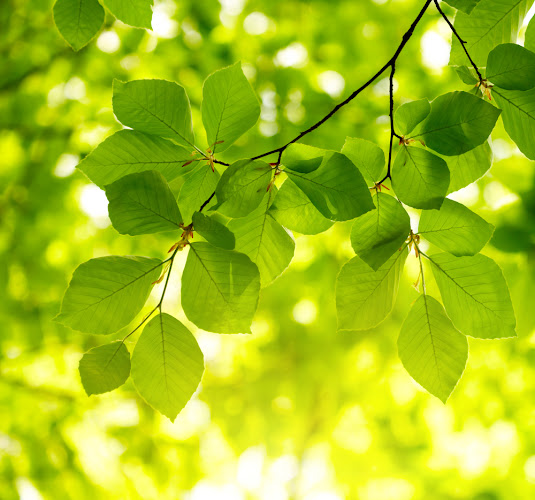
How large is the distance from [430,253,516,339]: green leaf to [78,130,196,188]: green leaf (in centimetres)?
37

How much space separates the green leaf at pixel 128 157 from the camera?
0.50 meters

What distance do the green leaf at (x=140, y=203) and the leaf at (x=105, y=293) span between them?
0.14ft

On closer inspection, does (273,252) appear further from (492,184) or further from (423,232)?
(492,184)

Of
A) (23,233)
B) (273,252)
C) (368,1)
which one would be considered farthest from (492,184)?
(23,233)

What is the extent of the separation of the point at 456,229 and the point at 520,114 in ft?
0.55

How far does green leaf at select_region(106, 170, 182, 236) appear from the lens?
0.47m

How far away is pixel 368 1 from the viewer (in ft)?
8.11

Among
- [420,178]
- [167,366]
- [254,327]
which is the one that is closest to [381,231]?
[420,178]

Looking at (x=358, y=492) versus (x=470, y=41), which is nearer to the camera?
(x=470, y=41)

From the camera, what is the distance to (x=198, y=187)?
1.80 ft

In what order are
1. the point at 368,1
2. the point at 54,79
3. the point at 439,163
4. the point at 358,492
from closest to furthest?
1. the point at 439,163
2. the point at 368,1
3. the point at 54,79
4. the point at 358,492

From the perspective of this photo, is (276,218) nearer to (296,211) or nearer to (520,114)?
(296,211)

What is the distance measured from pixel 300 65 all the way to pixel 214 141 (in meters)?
2.33

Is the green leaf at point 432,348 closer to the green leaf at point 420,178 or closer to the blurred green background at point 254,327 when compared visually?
the green leaf at point 420,178
